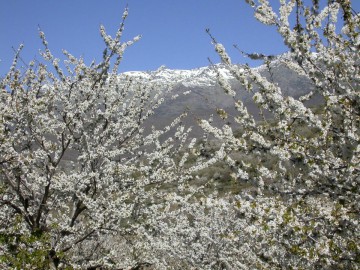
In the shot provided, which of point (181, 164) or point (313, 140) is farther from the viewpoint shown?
point (181, 164)

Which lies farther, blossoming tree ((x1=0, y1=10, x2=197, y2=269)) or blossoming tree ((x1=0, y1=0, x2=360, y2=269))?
blossoming tree ((x1=0, y1=10, x2=197, y2=269))

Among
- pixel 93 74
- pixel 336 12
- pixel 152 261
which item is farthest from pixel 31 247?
pixel 336 12

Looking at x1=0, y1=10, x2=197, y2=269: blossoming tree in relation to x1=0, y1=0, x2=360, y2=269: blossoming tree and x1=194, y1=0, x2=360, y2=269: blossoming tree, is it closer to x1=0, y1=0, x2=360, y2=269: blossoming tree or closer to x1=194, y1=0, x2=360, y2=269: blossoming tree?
x1=0, y1=0, x2=360, y2=269: blossoming tree

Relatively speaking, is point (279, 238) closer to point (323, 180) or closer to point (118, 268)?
point (323, 180)

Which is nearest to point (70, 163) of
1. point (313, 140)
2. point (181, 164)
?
point (181, 164)

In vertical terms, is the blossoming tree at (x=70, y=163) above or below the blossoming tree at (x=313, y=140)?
above

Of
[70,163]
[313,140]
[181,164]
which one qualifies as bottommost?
[313,140]

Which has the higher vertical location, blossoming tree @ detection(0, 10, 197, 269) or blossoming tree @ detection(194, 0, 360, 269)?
blossoming tree @ detection(0, 10, 197, 269)

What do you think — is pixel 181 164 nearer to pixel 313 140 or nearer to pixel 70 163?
pixel 70 163

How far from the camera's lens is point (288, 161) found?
3.88m

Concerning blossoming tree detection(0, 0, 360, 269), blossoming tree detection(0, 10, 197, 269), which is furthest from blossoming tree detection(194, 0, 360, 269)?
blossoming tree detection(0, 10, 197, 269)

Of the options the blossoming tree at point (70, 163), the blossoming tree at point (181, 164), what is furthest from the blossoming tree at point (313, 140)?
the blossoming tree at point (70, 163)

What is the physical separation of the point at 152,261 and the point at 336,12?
6846mm

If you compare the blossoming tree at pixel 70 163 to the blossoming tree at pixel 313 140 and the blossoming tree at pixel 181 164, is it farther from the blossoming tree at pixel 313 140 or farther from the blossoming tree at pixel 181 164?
the blossoming tree at pixel 313 140
